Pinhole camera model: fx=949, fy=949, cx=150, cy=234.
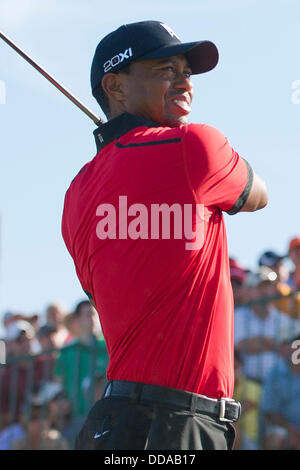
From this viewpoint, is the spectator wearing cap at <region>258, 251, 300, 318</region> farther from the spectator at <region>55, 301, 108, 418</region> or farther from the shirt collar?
the shirt collar

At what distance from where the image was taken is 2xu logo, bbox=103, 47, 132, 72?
4.61m

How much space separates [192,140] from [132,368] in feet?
3.33

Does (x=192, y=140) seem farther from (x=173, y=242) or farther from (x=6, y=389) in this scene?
(x=6, y=389)

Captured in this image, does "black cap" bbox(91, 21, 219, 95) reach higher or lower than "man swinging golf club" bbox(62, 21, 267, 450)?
higher

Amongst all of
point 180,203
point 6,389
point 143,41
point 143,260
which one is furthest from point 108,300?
point 6,389

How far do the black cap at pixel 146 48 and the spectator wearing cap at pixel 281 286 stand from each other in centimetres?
374

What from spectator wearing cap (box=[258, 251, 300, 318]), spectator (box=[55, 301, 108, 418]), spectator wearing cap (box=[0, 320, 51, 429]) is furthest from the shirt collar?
spectator wearing cap (box=[0, 320, 51, 429])

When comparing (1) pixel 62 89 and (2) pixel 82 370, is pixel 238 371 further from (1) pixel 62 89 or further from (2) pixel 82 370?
(1) pixel 62 89

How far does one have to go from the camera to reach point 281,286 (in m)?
8.98

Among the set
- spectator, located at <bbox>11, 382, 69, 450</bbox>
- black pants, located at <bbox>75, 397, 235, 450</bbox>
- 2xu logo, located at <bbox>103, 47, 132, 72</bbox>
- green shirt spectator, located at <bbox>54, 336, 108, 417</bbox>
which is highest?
2xu logo, located at <bbox>103, 47, 132, 72</bbox>

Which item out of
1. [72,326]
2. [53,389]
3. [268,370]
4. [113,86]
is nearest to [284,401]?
[268,370]

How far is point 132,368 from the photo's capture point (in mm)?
4105

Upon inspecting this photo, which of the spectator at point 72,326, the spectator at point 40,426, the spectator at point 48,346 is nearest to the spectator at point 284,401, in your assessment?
the spectator at point 40,426

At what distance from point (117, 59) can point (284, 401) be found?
4.22 m
